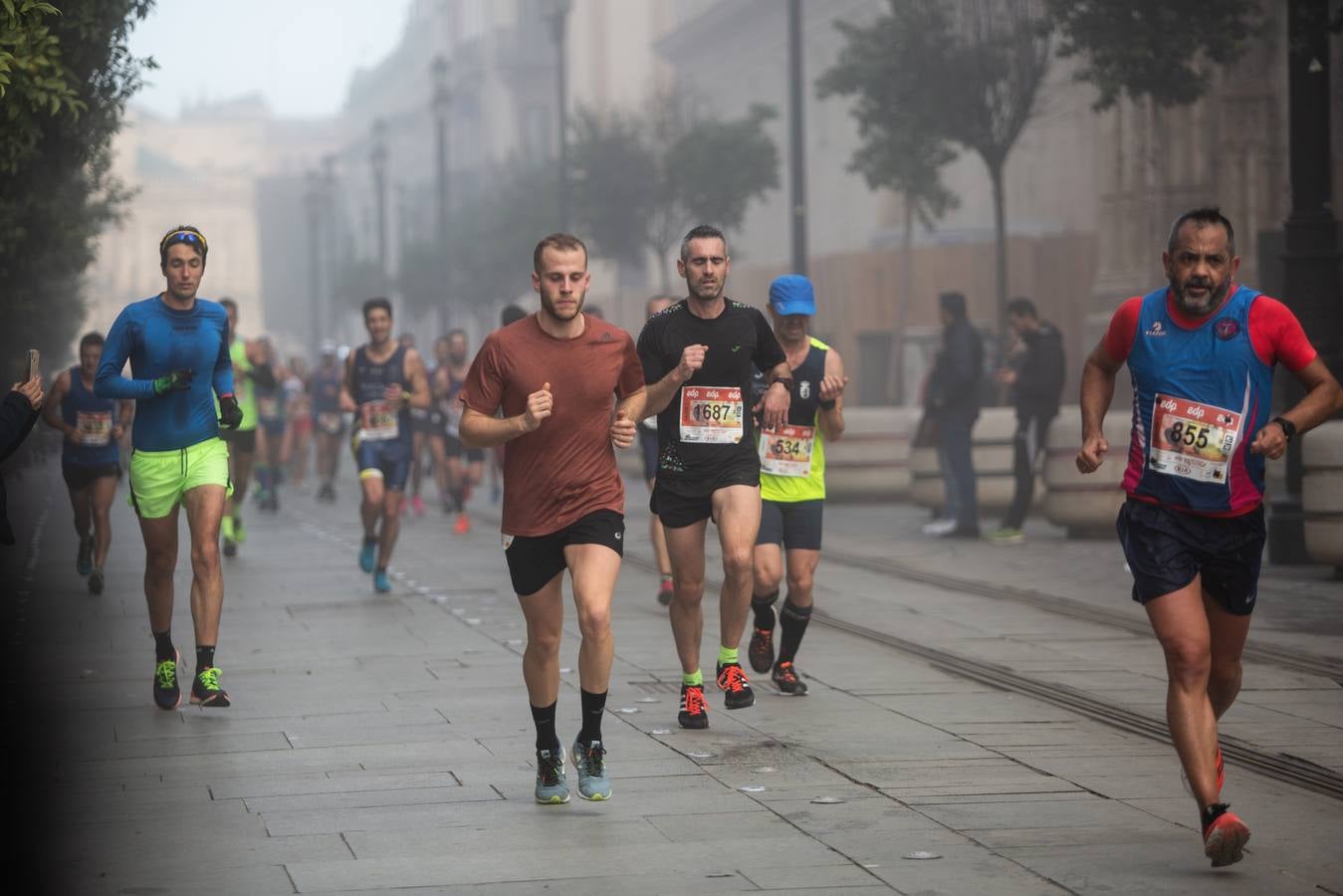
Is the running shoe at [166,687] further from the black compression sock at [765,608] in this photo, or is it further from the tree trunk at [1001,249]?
the tree trunk at [1001,249]

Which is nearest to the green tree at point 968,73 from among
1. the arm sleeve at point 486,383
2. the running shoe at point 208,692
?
the running shoe at point 208,692

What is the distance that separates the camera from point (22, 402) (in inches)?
285

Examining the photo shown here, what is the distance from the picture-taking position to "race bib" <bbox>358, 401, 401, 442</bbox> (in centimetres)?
1444

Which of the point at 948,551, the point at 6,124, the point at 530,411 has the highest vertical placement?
the point at 6,124

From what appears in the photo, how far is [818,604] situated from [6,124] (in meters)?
5.36

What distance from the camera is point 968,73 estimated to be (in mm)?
26672

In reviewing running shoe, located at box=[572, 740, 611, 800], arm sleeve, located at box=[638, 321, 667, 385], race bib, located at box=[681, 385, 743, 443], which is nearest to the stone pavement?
running shoe, located at box=[572, 740, 611, 800]

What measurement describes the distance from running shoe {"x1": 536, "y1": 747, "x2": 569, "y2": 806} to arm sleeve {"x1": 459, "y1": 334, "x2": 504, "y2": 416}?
1079 mm

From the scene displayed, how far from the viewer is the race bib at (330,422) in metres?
26.2

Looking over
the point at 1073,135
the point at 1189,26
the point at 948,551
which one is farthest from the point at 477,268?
the point at 948,551

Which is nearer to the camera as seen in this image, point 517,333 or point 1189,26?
point 517,333

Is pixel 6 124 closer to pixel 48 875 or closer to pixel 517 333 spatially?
pixel 517 333

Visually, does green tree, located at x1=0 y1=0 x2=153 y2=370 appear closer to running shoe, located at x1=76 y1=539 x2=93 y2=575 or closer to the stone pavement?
running shoe, located at x1=76 y1=539 x2=93 y2=575

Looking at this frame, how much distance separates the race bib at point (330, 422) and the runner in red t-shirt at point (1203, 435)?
20.6 m
